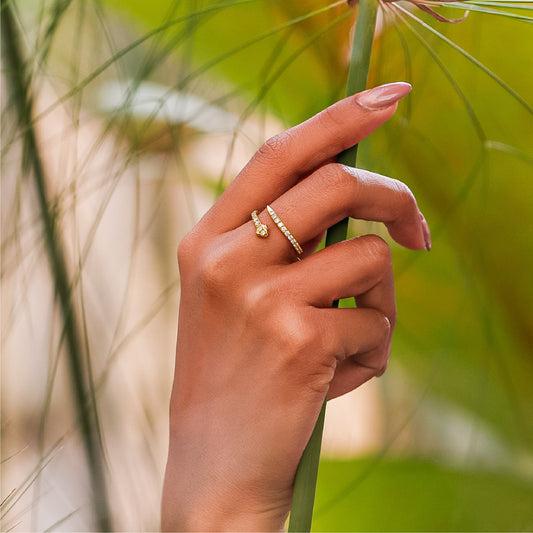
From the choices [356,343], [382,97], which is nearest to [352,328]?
[356,343]

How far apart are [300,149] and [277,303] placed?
0.25 ft

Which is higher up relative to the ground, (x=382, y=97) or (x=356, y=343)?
(x=382, y=97)

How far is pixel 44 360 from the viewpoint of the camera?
0.39m

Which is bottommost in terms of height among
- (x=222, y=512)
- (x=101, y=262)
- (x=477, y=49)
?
(x=222, y=512)

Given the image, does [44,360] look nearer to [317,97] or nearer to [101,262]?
[101,262]

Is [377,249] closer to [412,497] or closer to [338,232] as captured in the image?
[338,232]

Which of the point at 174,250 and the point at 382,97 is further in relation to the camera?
the point at 174,250

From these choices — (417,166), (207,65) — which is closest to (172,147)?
(207,65)

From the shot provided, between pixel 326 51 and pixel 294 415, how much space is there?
21 cm

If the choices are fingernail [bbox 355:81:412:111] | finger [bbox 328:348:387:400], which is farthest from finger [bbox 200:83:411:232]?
finger [bbox 328:348:387:400]

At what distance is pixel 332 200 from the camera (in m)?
0.28

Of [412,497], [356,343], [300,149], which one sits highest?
[300,149]

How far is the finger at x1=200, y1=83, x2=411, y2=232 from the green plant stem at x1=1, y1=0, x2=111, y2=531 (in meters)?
0.13

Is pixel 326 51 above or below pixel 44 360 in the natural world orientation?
above
